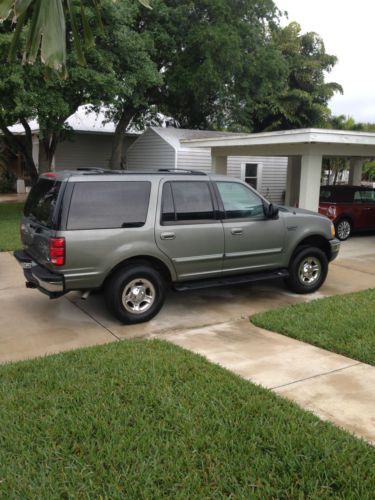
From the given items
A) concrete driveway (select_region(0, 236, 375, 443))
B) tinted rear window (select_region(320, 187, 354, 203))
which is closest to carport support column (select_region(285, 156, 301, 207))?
tinted rear window (select_region(320, 187, 354, 203))

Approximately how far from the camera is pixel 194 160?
1842cm

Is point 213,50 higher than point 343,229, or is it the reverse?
point 213,50

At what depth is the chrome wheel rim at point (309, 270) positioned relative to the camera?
25.5 ft

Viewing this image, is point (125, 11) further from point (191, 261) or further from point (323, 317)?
point (323, 317)

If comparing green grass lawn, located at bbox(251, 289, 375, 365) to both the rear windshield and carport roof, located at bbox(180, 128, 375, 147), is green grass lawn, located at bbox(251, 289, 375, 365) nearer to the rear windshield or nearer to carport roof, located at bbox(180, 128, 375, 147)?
the rear windshield

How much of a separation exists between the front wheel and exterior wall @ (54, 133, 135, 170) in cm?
1395

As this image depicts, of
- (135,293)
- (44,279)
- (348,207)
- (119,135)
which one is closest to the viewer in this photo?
(44,279)

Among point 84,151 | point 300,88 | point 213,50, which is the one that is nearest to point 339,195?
point 213,50

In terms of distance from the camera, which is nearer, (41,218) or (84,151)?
(41,218)

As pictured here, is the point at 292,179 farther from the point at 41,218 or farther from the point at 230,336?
the point at 41,218

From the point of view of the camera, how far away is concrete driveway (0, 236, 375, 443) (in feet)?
14.2

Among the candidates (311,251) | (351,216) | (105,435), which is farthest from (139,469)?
(351,216)

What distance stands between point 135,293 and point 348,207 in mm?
9365

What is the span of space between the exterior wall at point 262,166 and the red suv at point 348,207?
5.49 m
